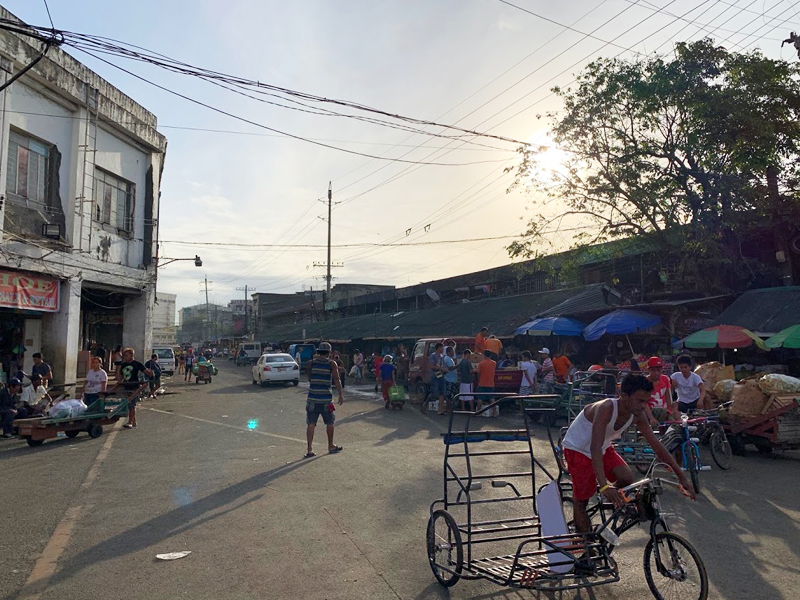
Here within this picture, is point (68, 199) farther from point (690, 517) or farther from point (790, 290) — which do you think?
point (790, 290)

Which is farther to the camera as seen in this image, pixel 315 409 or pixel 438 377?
pixel 438 377

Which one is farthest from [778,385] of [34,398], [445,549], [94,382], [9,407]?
[34,398]

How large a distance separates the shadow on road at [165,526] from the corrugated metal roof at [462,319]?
1491 cm

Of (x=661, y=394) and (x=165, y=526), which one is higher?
(x=661, y=394)

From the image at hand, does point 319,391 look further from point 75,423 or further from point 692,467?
point 75,423

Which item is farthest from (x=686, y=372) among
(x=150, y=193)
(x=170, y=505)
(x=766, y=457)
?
(x=150, y=193)

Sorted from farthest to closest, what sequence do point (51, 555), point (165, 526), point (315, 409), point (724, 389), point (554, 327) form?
point (554, 327) → point (724, 389) → point (315, 409) → point (165, 526) → point (51, 555)

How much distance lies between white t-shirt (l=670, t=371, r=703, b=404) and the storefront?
16.2 m

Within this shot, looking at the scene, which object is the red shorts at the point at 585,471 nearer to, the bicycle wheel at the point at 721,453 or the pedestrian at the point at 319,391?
the bicycle wheel at the point at 721,453

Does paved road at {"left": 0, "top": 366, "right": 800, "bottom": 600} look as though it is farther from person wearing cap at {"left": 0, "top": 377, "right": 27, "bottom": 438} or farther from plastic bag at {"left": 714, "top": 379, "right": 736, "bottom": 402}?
plastic bag at {"left": 714, "top": 379, "right": 736, "bottom": 402}

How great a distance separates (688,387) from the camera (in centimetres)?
1062

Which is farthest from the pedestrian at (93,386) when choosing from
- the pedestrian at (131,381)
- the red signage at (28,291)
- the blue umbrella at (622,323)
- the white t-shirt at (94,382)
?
the blue umbrella at (622,323)

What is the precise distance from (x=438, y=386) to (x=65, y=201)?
41.4 feet

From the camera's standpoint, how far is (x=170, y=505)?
23.5 feet
